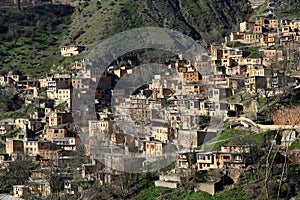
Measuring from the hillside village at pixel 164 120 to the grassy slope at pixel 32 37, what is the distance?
6956 mm

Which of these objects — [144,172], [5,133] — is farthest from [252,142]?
[5,133]

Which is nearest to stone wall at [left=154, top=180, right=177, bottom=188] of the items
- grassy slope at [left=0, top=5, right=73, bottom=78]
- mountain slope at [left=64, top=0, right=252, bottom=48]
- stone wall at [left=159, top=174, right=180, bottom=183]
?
stone wall at [left=159, top=174, right=180, bottom=183]

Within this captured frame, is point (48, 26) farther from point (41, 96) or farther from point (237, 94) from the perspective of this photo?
point (237, 94)

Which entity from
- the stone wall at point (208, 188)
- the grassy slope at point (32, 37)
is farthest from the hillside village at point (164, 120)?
the grassy slope at point (32, 37)

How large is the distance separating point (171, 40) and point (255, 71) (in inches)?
665

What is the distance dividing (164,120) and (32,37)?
3241 centimetres

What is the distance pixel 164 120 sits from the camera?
29266mm

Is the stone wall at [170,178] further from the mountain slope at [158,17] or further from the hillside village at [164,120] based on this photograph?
the mountain slope at [158,17]

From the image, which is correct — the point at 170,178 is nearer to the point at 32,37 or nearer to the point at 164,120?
the point at 164,120

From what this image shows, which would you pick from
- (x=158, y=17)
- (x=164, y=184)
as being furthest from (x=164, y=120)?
(x=158, y=17)

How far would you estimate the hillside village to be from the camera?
880 inches

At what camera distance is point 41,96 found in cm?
4012

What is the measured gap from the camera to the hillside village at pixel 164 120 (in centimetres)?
2234

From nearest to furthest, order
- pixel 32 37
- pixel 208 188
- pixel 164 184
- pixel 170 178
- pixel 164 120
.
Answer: pixel 208 188, pixel 164 184, pixel 170 178, pixel 164 120, pixel 32 37
